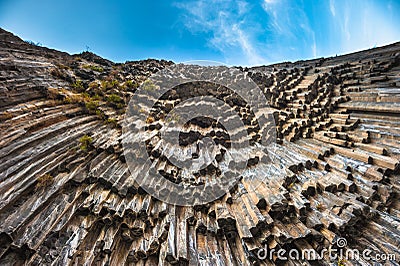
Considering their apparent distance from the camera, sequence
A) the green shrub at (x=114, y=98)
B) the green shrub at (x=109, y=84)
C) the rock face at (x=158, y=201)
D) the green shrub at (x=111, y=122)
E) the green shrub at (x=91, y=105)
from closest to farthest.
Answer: the rock face at (x=158, y=201) < the green shrub at (x=111, y=122) < the green shrub at (x=91, y=105) < the green shrub at (x=114, y=98) < the green shrub at (x=109, y=84)

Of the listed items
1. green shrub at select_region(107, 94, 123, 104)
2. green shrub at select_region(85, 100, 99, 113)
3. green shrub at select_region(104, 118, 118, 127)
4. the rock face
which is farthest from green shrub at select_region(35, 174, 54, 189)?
green shrub at select_region(107, 94, 123, 104)

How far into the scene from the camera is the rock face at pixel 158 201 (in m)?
5.05

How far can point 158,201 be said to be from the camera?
21.3ft

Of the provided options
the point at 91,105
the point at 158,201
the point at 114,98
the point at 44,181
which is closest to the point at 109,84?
the point at 114,98

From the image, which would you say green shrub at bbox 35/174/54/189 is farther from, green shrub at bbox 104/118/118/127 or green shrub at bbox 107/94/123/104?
green shrub at bbox 107/94/123/104

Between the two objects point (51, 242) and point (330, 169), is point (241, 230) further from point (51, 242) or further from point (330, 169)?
point (51, 242)

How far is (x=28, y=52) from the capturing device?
1150 centimetres

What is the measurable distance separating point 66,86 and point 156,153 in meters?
7.12

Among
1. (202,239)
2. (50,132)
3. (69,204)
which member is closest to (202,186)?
(202,239)

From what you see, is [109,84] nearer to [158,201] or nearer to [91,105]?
[91,105]

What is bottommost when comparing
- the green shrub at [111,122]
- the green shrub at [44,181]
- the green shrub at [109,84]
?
the green shrub at [44,181]

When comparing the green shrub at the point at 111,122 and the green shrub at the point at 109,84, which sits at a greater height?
the green shrub at the point at 109,84

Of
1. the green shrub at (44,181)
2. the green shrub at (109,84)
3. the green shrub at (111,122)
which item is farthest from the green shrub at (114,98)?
the green shrub at (44,181)

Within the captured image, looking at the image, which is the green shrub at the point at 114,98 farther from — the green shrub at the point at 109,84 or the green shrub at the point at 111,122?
the green shrub at the point at 111,122
